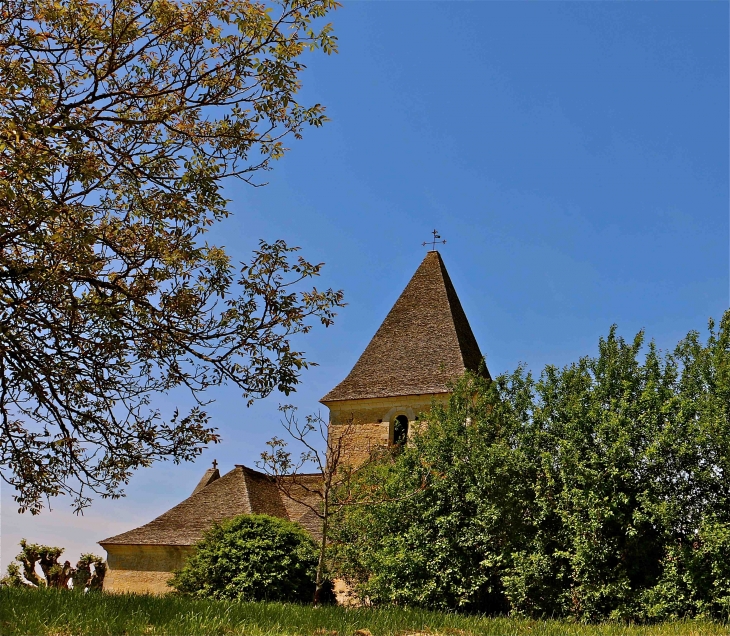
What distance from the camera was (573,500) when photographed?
41.9 feet

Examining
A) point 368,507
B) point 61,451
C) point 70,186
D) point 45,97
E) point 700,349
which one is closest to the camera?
point 45,97

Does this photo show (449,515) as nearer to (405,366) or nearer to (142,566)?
(405,366)

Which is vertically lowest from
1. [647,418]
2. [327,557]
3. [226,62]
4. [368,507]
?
[327,557]

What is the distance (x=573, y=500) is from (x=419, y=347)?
12596 mm

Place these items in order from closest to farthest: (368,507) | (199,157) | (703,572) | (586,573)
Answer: (199,157) < (703,572) < (586,573) < (368,507)

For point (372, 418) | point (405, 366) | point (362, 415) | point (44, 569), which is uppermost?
point (405, 366)

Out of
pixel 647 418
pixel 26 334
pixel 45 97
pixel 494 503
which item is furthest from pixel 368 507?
pixel 45 97

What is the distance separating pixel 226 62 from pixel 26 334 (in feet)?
14.4

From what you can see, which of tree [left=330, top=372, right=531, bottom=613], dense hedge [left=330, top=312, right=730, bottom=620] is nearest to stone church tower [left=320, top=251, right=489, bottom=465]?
tree [left=330, top=372, right=531, bottom=613]

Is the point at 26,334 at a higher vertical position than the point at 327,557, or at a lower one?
higher

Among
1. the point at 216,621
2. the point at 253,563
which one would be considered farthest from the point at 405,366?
the point at 216,621

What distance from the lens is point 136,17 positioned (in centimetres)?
845

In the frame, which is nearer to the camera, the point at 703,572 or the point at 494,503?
the point at 703,572

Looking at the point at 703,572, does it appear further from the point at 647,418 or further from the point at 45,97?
the point at 45,97
